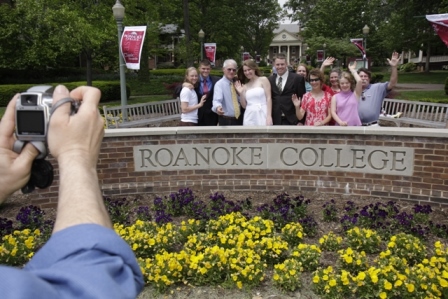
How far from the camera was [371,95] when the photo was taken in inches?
224

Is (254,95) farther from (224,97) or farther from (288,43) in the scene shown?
(288,43)

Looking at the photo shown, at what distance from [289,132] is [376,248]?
6.36 ft

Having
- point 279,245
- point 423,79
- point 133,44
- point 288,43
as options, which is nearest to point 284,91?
point 279,245

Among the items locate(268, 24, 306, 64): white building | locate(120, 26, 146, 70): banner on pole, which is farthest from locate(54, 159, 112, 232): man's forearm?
locate(268, 24, 306, 64): white building

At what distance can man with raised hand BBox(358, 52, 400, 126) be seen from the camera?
5.59 m

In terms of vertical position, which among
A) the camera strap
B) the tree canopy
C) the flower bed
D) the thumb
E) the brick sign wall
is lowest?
the flower bed

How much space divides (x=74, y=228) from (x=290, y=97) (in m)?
5.11

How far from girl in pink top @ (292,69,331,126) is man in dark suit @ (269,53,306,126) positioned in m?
0.13

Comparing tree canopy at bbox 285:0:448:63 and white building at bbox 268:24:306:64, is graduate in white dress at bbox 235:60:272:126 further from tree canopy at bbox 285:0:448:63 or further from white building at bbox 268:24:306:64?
white building at bbox 268:24:306:64

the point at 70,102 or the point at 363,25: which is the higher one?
the point at 363,25

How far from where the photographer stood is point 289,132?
540 centimetres

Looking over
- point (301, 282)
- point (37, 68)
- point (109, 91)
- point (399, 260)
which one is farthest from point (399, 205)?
point (37, 68)

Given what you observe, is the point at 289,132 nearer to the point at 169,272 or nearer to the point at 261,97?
the point at 261,97

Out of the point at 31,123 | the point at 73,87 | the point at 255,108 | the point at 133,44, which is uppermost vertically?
the point at 133,44
